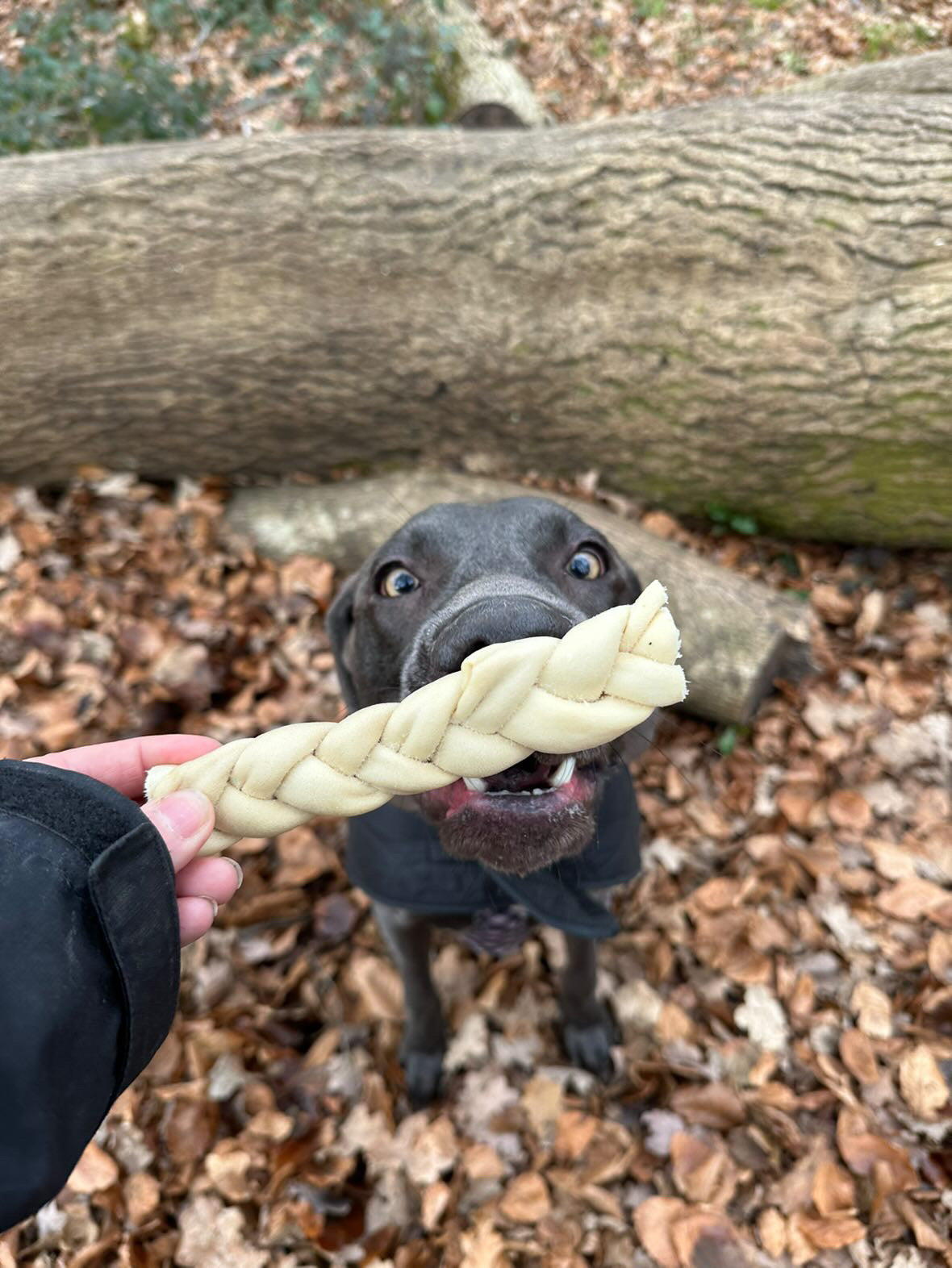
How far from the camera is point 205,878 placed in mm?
1920

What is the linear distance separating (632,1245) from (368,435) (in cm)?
423

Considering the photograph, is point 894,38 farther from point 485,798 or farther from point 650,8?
point 485,798

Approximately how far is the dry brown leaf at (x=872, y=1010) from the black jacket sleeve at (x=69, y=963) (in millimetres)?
2959

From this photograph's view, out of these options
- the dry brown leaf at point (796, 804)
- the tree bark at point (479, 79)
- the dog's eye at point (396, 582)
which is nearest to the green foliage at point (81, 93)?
the tree bark at point (479, 79)

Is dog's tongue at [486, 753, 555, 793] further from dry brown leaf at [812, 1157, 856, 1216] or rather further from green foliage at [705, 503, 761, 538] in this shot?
green foliage at [705, 503, 761, 538]

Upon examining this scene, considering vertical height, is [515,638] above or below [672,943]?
above

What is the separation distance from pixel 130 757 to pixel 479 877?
1.27 m

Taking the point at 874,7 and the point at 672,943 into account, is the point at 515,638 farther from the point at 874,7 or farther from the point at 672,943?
the point at 874,7

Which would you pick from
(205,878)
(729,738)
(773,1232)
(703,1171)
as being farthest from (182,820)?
(729,738)

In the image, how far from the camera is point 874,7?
7.85 metres

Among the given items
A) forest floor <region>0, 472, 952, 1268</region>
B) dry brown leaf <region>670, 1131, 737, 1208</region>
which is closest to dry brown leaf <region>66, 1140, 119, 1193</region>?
forest floor <region>0, 472, 952, 1268</region>

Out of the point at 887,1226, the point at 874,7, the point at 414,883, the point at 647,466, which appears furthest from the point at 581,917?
the point at 874,7

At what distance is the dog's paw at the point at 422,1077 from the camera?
3.31 meters

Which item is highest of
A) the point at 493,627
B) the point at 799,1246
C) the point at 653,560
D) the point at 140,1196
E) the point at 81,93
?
the point at 81,93
